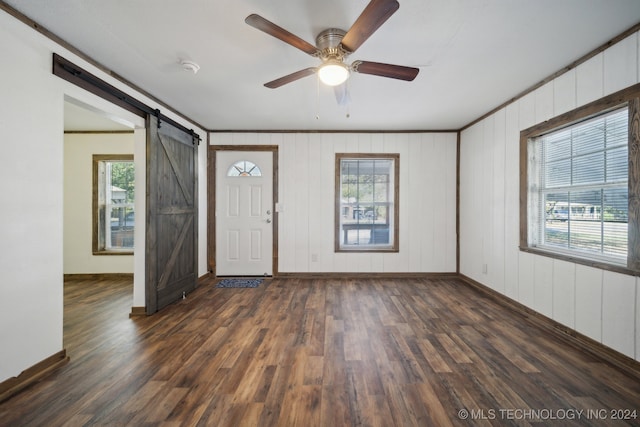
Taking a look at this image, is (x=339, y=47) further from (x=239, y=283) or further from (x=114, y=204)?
(x=114, y=204)

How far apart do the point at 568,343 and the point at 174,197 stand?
453cm

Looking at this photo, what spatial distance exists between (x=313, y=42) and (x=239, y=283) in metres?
3.50

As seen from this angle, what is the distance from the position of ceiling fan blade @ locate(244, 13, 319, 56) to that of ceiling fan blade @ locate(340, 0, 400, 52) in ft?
0.86

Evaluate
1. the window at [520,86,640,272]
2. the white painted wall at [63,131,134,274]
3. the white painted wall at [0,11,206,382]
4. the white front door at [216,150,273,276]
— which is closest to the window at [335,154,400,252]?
the white front door at [216,150,273,276]

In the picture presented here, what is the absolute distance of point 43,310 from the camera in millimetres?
1871

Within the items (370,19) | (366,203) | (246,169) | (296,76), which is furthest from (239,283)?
(370,19)

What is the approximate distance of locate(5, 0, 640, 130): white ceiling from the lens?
1722 mm

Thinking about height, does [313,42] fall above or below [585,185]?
above

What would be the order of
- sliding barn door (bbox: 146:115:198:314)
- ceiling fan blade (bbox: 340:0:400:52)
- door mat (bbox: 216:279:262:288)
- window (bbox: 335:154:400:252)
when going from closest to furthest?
ceiling fan blade (bbox: 340:0:400:52)
sliding barn door (bbox: 146:115:198:314)
door mat (bbox: 216:279:262:288)
window (bbox: 335:154:400:252)

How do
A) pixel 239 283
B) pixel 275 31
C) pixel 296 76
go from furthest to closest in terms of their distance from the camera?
1. pixel 239 283
2. pixel 296 76
3. pixel 275 31

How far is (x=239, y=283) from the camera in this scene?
4.14m

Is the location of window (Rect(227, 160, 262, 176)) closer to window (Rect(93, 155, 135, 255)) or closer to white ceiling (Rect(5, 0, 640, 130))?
white ceiling (Rect(5, 0, 640, 130))

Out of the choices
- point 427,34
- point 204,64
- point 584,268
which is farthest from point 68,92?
point 584,268

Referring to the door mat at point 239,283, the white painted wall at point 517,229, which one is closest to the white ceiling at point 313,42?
the white painted wall at point 517,229
